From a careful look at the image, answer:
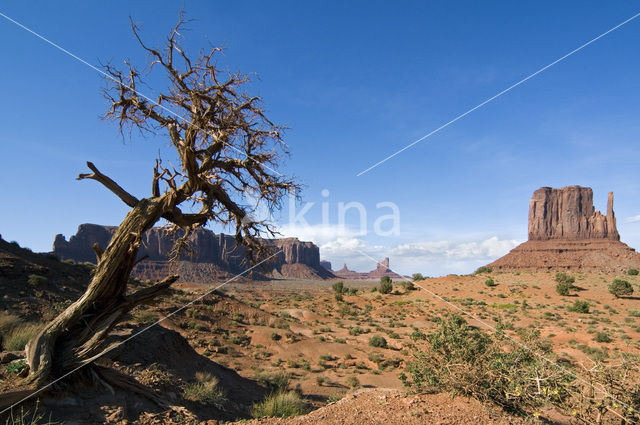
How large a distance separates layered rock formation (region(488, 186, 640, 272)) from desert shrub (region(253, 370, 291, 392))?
10715cm

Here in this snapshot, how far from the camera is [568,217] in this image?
12506 centimetres

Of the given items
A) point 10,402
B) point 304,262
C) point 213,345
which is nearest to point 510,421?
point 10,402

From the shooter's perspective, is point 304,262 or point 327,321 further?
point 304,262

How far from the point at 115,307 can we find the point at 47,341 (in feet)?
3.62

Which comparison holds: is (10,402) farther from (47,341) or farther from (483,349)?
(483,349)

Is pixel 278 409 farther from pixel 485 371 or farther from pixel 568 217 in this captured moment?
pixel 568 217

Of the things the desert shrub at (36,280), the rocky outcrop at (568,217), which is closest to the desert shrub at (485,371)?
the desert shrub at (36,280)

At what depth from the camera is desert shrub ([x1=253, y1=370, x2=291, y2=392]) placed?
13.9 meters

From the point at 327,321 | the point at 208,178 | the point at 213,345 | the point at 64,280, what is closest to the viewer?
the point at 208,178

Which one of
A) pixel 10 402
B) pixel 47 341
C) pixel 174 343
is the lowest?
pixel 174 343

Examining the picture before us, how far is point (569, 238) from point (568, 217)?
857 centimetres

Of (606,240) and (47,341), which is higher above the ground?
(606,240)

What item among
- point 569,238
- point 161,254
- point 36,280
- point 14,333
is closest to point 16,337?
point 14,333

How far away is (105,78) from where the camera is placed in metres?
7.25
